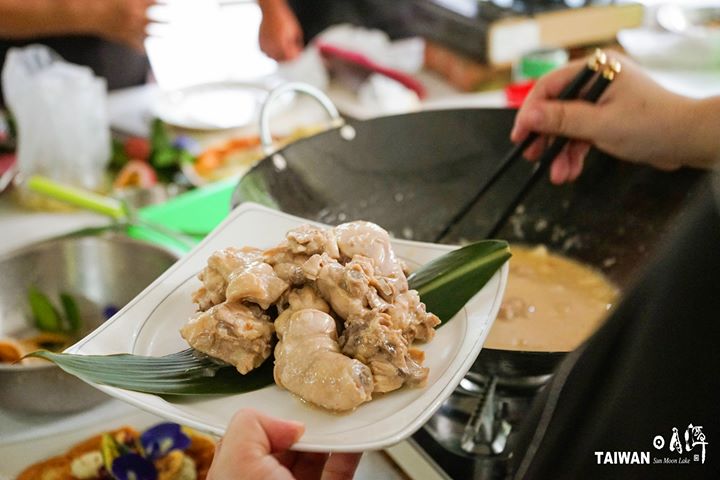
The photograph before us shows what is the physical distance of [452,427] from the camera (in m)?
1.21

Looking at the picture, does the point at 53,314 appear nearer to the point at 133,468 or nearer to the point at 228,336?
the point at 133,468

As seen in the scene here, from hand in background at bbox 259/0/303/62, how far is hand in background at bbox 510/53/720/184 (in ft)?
4.53

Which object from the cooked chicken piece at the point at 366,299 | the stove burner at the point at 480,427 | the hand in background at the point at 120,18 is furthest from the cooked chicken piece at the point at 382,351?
the hand in background at the point at 120,18

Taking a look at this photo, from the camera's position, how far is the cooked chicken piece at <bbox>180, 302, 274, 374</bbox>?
0.82 metres

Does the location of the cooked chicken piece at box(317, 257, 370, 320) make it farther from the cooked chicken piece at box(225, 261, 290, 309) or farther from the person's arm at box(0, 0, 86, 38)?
the person's arm at box(0, 0, 86, 38)

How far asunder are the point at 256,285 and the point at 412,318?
0.64 ft

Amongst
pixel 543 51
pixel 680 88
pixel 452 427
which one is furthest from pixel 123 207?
pixel 680 88

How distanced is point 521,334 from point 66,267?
3.42 feet

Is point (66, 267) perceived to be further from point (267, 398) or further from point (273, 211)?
point (267, 398)

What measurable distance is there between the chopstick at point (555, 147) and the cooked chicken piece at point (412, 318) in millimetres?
522

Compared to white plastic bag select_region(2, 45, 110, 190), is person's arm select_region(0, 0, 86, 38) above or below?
above

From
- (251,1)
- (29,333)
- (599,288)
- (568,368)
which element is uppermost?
(568,368)

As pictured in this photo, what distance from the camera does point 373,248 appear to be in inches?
36.3

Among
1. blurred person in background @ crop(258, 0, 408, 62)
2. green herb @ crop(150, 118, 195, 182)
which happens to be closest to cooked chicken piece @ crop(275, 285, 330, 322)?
green herb @ crop(150, 118, 195, 182)
